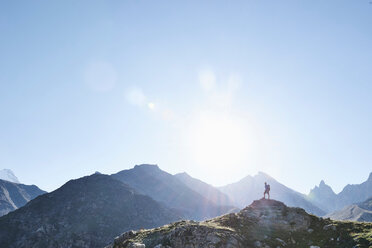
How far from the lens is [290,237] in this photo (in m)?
34.7

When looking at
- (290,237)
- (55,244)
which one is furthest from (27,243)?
(290,237)

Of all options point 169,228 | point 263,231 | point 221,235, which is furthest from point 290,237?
point 169,228

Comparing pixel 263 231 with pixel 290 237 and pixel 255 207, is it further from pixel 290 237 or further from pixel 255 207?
pixel 255 207

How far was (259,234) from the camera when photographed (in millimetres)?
35000

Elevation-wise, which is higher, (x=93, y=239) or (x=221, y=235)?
(x=221, y=235)

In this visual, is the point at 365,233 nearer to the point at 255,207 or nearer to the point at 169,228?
the point at 255,207

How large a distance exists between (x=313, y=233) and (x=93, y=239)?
182 meters

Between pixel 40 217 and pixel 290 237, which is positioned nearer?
pixel 290 237

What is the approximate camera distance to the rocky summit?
102 ft

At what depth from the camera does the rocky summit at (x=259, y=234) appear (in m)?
31.0

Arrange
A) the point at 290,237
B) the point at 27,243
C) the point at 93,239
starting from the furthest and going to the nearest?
the point at 93,239 < the point at 27,243 < the point at 290,237

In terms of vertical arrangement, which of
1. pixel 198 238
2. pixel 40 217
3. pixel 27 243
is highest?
pixel 198 238

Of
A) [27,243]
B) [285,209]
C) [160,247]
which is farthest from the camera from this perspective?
[27,243]

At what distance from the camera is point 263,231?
1421 inches
